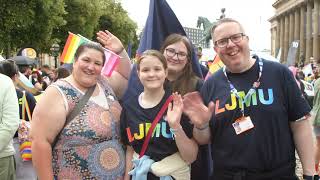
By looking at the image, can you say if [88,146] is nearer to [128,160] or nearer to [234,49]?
[128,160]

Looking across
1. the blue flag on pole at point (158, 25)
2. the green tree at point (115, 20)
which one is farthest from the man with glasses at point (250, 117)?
the green tree at point (115, 20)

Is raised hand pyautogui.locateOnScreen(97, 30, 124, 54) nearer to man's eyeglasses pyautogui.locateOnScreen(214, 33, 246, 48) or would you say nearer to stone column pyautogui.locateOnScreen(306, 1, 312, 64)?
man's eyeglasses pyautogui.locateOnScreen(214, 33, 246, 48)

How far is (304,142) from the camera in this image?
332cm

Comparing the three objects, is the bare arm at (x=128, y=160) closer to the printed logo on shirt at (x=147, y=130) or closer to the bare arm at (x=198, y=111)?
the printed logo on shirt at (x=147, y=130)

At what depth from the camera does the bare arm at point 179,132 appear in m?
3.24

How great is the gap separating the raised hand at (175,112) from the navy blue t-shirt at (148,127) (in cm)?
18

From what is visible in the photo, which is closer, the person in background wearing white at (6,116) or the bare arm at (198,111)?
the bare arm at (198,111)

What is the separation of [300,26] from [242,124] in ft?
232

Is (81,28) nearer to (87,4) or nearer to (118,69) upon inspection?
(87,4)

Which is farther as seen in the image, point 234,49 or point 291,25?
point 291,25

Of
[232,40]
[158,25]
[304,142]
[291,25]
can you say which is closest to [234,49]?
[232,40]

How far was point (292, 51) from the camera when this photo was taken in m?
14.9

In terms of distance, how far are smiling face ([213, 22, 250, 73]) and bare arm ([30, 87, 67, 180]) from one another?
1.33 meters

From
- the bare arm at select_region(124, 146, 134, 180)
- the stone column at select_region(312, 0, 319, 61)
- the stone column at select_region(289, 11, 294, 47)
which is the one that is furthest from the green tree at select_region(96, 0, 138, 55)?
the bare arm at select_region(124, 146, 134, 180)
